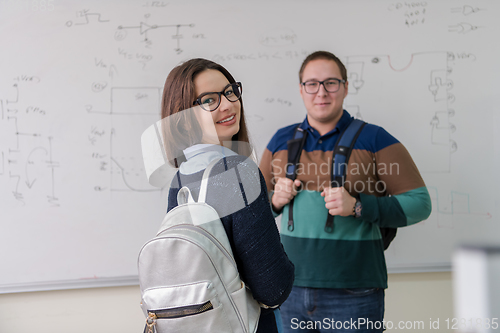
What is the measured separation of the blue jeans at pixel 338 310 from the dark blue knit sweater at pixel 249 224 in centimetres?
55

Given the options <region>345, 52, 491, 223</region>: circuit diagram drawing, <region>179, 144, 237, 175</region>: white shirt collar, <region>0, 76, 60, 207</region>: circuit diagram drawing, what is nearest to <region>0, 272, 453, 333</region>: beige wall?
<region>345, 52, 491, 223</region>: circuit diagram drawing

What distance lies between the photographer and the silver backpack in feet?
2.24

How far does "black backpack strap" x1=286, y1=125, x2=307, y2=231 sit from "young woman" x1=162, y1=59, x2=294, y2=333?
0.51 meters

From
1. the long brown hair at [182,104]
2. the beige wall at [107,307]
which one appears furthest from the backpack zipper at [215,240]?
the beige wall at [107,307]

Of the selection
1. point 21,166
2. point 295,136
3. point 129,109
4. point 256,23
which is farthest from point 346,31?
point 21,166

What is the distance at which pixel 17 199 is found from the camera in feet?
6.04

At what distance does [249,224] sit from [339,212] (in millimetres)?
611

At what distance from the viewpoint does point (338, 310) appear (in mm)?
1254

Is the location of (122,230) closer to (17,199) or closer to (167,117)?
(17,199)

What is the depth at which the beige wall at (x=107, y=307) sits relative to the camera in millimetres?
1862

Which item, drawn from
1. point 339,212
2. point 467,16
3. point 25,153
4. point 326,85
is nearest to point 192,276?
point 339,212

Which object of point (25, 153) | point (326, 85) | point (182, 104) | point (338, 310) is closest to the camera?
point (182, 104)

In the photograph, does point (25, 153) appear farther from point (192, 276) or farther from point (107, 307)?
point (192, 276)

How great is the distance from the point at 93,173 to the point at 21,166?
1.21 ft
